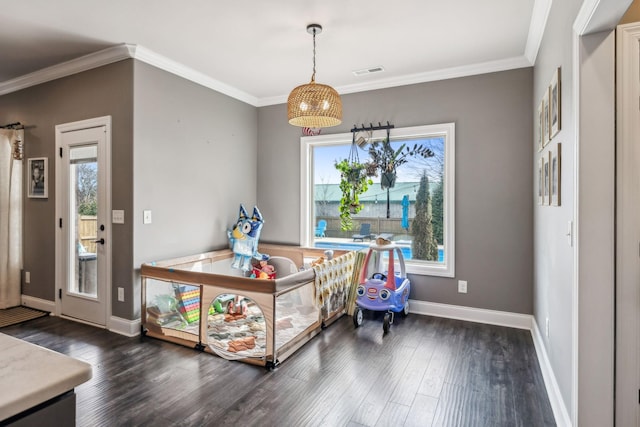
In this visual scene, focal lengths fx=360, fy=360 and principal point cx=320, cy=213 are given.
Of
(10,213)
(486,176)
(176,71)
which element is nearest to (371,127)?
(486,176)

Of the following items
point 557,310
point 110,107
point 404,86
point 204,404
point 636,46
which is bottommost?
point 204,404

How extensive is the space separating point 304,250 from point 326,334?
1280 mm

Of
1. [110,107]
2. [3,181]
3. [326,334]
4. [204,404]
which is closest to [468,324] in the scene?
[326,334]

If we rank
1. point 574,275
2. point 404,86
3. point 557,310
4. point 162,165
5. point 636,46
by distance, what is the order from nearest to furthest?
point 636,46, point 574,275, point 557,310, point 162,165, point 404,86

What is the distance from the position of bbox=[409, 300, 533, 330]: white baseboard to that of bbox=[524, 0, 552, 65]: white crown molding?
7.94 feet


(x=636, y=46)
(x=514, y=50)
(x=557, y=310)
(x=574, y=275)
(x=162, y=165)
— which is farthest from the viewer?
(x=162, y=165)

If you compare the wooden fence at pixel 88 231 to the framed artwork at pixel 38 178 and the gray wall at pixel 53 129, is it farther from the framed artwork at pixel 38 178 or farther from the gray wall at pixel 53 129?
the framed artwork at pixel 38 178

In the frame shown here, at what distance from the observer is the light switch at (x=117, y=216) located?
334cm

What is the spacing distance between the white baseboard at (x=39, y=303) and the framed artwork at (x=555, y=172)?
472cm

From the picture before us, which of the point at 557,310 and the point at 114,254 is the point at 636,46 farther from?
the point at 114,254

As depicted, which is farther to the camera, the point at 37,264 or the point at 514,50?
the point at 37,264

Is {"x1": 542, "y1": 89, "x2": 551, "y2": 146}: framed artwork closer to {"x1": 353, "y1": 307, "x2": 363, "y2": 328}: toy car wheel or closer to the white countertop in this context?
{"x1": 353, "y1": 307, "x2": 363, "y2": 328}: toy car wheel

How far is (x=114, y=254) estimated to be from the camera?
11.2 ft

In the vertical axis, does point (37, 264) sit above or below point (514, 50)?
below
